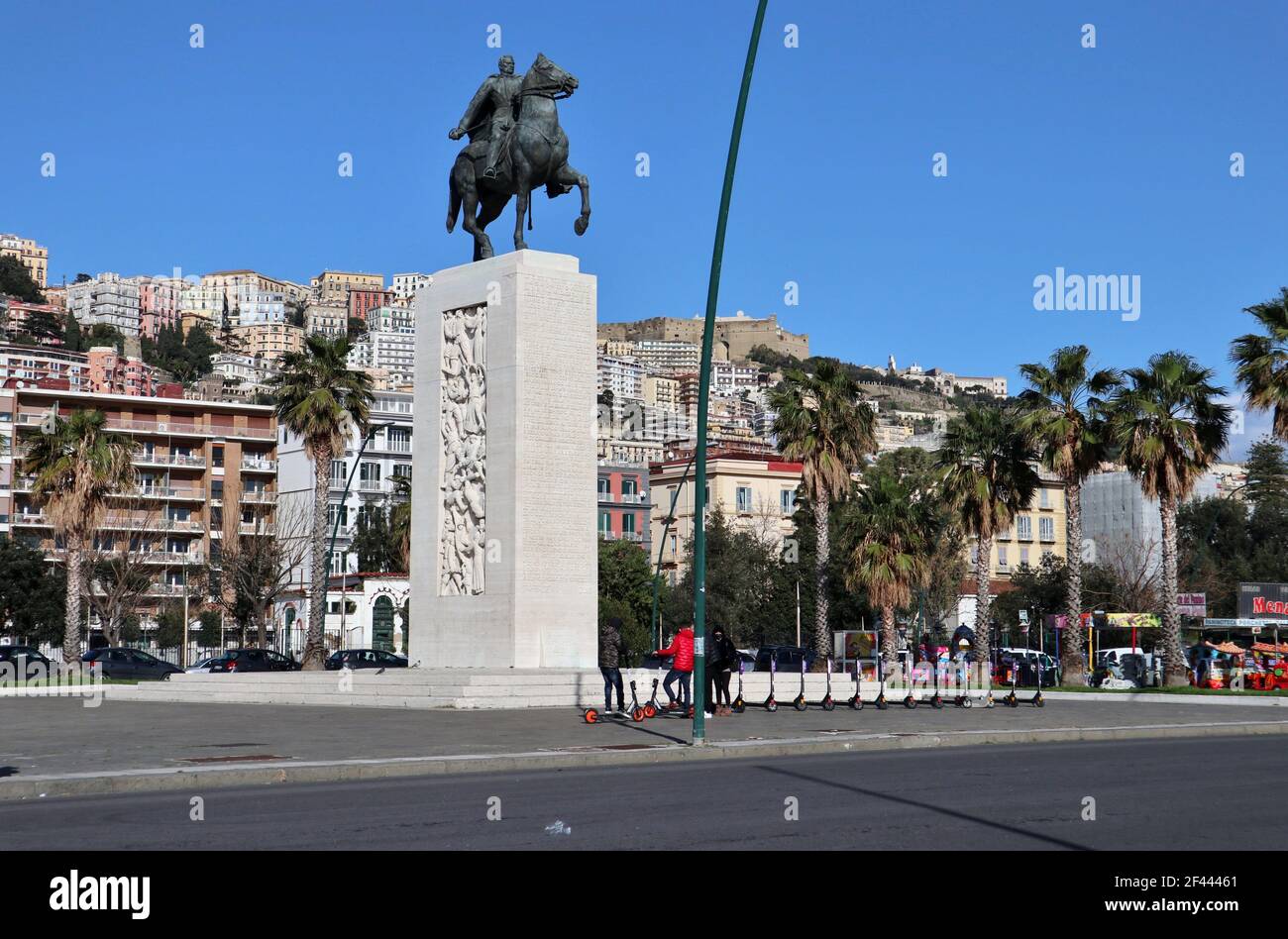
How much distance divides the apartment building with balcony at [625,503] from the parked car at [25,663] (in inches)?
2059

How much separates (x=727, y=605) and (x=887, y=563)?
30560mm

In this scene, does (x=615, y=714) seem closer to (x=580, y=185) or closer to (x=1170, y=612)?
(x=580, y=185)

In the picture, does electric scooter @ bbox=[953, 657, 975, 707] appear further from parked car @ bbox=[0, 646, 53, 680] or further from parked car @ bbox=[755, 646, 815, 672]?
parked car @ bbox=[0, 646, 53, 680]

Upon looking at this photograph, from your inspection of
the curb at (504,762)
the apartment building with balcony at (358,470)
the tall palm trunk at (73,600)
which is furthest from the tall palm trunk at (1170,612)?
the apartment building with balcony at (358,470)

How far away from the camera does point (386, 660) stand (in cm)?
5178

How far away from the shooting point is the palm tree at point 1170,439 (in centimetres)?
4359

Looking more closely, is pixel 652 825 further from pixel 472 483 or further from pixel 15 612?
pixel 15 612

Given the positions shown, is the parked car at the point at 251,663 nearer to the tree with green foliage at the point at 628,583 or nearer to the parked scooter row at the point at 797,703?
the tree with green foliage at the point at 628,583

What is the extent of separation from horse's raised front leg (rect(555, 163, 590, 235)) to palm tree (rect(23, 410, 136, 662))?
2246cm

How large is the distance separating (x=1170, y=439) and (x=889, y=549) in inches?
432

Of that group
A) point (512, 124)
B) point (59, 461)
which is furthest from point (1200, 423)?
point (59, 461)

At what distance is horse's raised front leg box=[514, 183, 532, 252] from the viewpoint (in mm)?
33938

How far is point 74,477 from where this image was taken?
48.9 meters

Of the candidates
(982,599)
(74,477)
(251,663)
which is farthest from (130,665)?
(982,599)
